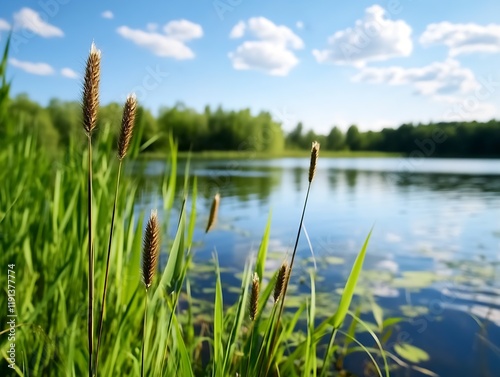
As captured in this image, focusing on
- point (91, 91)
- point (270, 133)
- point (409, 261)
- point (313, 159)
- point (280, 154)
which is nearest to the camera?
point (91, 91)

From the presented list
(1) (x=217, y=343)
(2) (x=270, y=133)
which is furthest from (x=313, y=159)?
(2) (x=270, y=133)

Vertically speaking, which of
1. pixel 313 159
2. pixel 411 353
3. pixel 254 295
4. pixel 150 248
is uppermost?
pixel 313 159

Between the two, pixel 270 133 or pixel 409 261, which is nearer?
pixel 409 261

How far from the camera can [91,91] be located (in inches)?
20.7

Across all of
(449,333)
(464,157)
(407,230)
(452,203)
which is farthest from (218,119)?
(449,333)

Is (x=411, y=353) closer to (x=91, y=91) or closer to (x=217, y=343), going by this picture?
(x=217, y=343)

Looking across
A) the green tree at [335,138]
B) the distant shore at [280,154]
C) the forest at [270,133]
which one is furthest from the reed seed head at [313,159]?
the green tree at [335,138]

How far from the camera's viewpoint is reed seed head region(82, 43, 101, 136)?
520 millimetres

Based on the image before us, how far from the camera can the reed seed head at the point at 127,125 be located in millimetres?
539

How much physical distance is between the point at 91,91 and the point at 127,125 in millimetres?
61

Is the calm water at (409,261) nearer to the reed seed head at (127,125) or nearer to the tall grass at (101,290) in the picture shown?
the tall grass at (101,290)

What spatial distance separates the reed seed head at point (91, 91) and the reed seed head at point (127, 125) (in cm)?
4

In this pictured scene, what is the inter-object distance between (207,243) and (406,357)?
11.3 ft

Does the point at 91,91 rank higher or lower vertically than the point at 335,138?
lower
